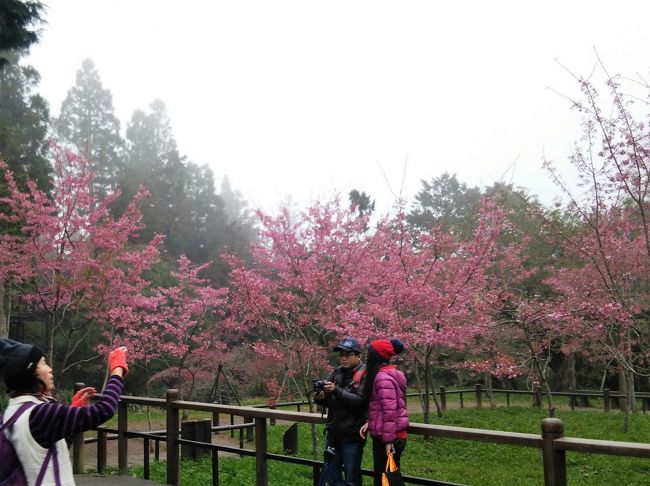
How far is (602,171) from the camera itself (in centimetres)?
809

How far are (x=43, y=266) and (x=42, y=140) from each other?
12.5m

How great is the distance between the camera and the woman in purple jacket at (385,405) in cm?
387

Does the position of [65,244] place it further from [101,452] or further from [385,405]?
[385,405]

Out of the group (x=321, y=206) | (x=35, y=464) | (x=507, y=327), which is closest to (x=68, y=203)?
(x=321, y=206)

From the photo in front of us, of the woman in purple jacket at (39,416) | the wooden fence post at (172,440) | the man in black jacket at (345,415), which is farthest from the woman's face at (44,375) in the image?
the wooden fence post at (172,440)

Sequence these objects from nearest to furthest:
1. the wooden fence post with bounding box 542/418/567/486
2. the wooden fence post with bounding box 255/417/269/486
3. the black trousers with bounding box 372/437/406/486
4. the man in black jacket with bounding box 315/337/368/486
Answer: the wooden fence post with bounding box 542/418/567/486, the black trousers with bounding box 372/437/406/486, the man in black jacket with bounding box 315/337/368/486, the wooden fence post with bounding box 255/417/269/486

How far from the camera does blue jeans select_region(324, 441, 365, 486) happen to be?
4125 mm

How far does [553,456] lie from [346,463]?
4.72ft

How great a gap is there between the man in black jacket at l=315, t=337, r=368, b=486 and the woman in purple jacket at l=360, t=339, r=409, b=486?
0.09 meters

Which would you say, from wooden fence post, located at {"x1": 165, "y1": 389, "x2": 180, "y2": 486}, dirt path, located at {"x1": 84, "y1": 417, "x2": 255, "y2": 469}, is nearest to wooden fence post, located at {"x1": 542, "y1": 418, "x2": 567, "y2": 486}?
wooden fence post, located at {"x1": 165, "y1": 389, "x2": 180, "y2": 486}

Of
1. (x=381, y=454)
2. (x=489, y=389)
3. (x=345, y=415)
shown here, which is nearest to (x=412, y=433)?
(x=381, y=454)

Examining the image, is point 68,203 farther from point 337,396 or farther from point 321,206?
point 337,396

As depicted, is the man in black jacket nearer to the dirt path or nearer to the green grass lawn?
the green grass lawn

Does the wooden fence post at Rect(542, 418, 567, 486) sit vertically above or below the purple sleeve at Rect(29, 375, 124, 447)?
below
